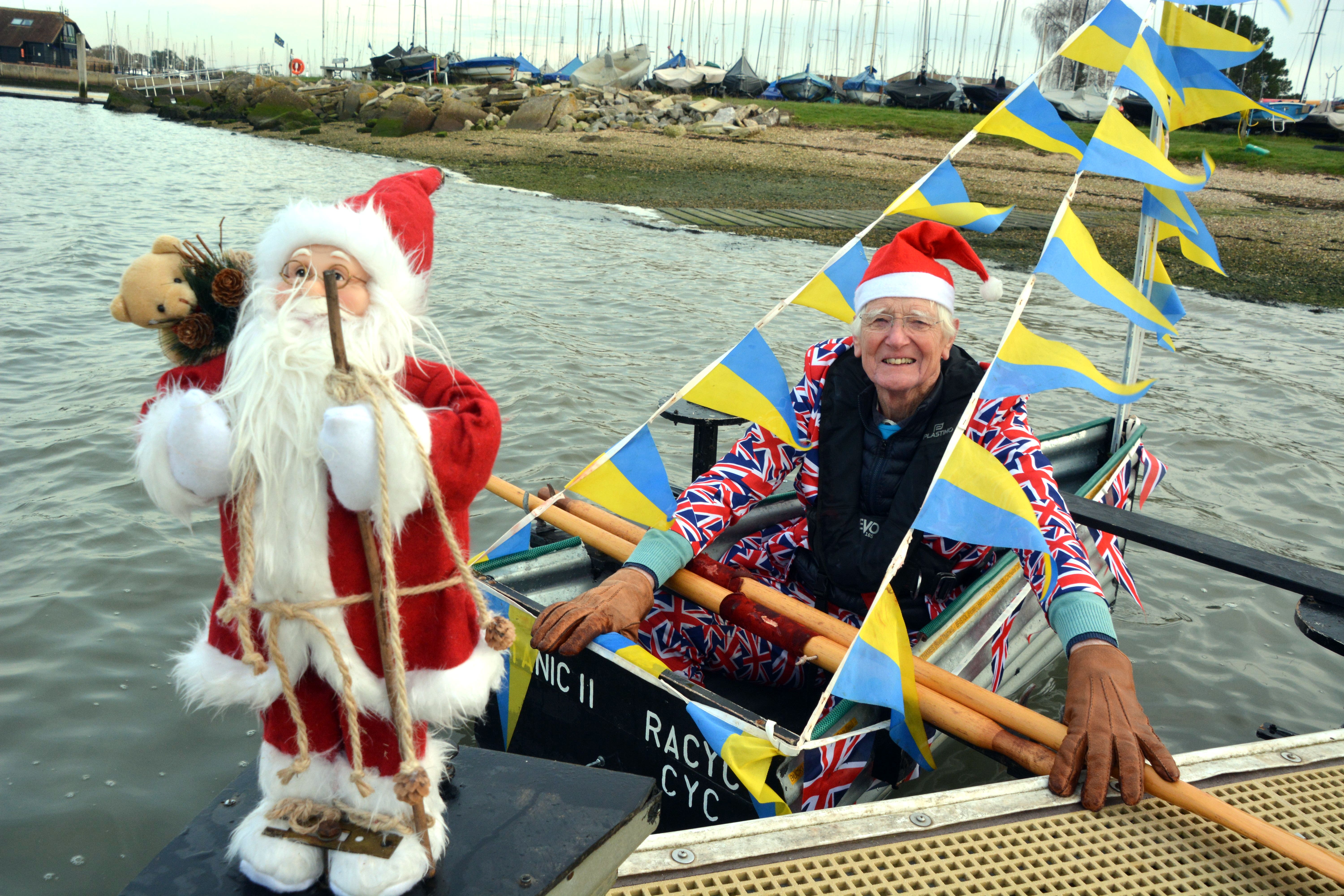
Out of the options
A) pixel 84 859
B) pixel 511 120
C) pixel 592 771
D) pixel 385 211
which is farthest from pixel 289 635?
pixel 511 120

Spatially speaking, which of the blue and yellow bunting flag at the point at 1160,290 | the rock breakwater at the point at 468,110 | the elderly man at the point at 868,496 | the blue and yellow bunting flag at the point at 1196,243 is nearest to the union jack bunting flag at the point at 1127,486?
the blue and yellow bunting flag at the point at 1160,290

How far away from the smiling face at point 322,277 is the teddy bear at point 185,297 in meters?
0.09

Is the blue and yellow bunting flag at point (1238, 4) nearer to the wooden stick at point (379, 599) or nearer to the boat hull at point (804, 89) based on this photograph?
the wooden stick at point (379, 599)

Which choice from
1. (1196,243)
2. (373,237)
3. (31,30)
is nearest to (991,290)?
(1196,243)

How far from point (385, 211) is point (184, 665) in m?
0.95

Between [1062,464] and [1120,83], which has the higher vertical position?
[1120,83]

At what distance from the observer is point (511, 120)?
1165 inches

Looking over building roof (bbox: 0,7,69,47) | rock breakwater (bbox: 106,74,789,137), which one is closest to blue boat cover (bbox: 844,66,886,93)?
rock breakwater (bbox: 106,74,789,137)

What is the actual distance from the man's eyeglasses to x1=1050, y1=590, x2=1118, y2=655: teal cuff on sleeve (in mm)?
993

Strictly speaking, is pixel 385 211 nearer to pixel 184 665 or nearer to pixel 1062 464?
pixel 184 665

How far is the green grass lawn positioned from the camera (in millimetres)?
20844

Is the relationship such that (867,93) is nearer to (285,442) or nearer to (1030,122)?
(1030,122)

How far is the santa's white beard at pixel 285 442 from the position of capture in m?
1.50

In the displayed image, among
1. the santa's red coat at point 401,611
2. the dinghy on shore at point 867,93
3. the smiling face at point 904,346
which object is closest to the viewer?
the santa's red coat at point 401,611
